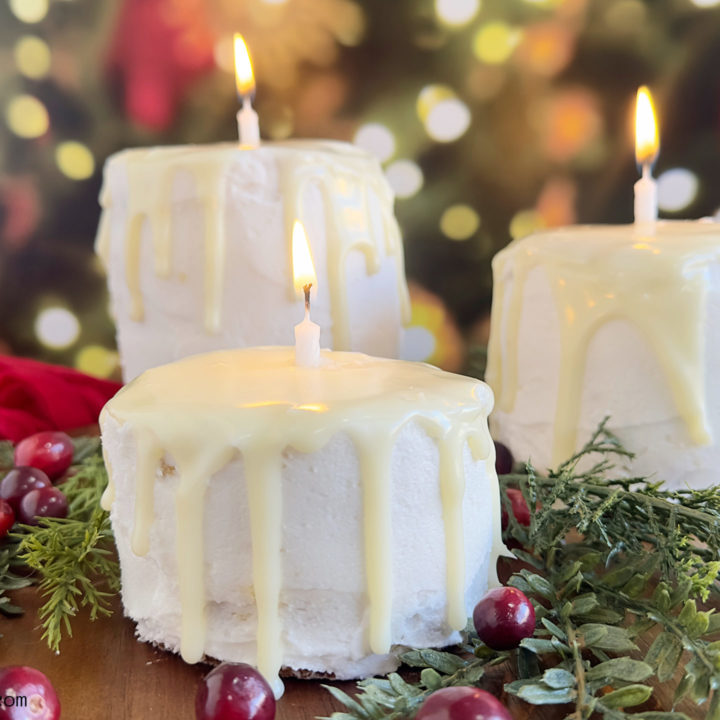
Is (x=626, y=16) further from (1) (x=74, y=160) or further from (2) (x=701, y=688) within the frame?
(2) (x=701, y=688)

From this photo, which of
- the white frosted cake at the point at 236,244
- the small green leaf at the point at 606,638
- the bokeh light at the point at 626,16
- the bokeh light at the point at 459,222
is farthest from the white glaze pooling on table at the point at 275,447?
the bokeh light at the point at 626,16

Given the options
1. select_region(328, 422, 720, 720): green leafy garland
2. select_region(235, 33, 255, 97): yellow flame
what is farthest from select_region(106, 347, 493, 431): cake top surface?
select_region(235, 33, 255, 97): yellow flame

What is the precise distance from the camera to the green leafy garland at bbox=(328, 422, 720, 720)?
2.17 feet

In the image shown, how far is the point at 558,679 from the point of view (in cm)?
67

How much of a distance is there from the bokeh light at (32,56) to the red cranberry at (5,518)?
0.97 metres

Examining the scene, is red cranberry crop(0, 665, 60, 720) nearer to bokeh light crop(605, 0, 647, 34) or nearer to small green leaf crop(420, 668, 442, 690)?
small green leaf crop(420, 668, 442, 690)

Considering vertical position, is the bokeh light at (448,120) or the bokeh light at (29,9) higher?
the bokeh light at (29,9)

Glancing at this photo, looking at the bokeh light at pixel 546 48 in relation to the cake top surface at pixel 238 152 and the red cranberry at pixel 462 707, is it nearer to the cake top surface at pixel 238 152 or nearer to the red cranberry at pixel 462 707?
the cake top surface at pixel 238 152

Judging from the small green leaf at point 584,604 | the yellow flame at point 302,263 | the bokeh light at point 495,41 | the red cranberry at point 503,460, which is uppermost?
the bokeh light at point 495,41

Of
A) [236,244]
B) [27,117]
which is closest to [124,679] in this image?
[236,244]

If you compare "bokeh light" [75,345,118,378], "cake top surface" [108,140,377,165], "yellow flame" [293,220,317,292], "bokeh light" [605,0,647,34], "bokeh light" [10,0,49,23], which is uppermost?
"bokeh light" [10,0,49,23]

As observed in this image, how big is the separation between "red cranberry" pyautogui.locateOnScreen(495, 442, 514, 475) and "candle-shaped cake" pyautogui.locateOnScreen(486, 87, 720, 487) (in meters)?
0.05

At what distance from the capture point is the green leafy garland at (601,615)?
Answer: 66 cm

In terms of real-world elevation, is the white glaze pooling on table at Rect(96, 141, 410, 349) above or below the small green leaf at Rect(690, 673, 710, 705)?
above
